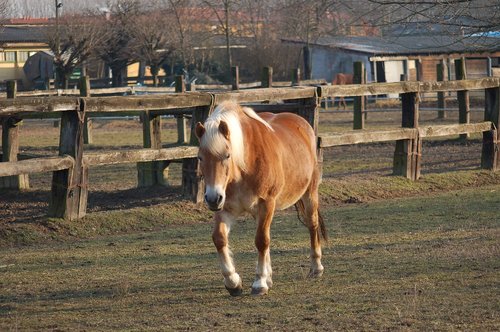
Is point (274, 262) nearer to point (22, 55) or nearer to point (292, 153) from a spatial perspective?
point (292, 153)

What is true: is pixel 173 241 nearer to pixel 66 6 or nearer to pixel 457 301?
pixel 457 301

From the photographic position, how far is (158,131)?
541 inches

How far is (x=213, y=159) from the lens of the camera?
682cm

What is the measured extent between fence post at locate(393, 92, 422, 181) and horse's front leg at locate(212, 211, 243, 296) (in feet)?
25.0

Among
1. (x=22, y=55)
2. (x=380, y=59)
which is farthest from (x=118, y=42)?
(x=22, y=55)

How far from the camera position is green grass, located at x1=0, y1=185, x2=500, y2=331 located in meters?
6.28

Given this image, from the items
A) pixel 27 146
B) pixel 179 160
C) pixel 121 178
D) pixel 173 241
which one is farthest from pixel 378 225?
pixel 27 146

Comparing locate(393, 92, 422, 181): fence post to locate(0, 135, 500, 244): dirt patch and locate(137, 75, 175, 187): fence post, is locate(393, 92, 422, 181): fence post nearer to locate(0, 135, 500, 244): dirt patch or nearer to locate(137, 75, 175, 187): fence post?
locate(0, 135, 500, 244): dirt patch

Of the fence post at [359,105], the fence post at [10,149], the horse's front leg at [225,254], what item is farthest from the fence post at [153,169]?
the fence post at [359,105]

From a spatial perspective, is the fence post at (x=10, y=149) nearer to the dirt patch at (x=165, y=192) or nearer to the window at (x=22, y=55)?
the dirt patch at (x=165, y=192)

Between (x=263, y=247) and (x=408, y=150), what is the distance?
763 cm

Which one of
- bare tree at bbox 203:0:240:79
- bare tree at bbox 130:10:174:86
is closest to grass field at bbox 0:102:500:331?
bare tree at bbox 203:0:240:79

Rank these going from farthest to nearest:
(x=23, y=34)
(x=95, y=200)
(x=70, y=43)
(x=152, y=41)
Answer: (x=23, y=34), (x=152, y=41), (x=70, y=43), (x=95, y=200)

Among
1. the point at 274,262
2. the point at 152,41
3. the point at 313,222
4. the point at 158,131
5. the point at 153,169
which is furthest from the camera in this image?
the point at 152,41
